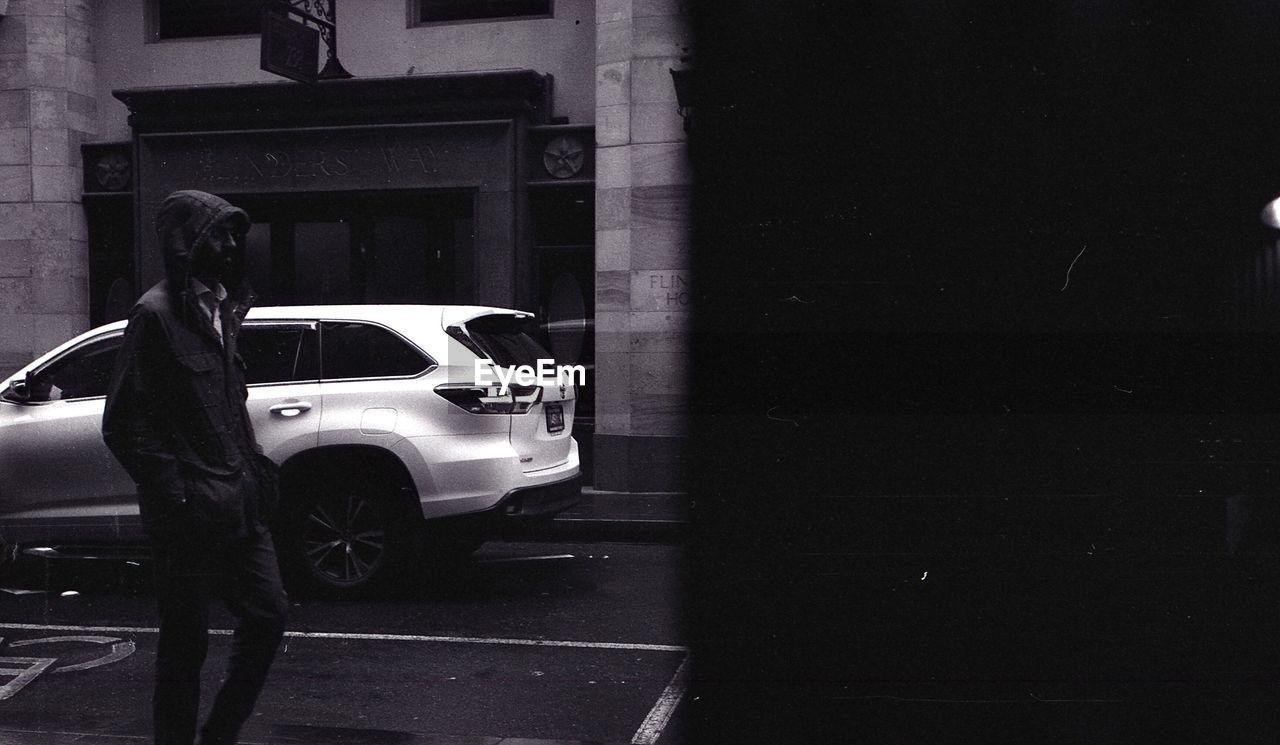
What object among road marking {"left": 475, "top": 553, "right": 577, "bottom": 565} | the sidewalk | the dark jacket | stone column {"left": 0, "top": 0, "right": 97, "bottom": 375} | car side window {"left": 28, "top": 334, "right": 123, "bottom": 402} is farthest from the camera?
stone column {"left": 0, "top": 0, "right": 97, "bottom": 375}

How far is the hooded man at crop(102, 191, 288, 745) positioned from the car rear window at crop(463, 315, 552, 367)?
3.94 m

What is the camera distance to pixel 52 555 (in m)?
8.98

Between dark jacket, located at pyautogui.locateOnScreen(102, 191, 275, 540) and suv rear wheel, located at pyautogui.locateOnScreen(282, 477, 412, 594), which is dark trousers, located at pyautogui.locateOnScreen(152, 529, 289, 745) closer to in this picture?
dark jacket, located at pyautogui.locateOnScreen(102, 191, 275, 540)

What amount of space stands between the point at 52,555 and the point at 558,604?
4045mm

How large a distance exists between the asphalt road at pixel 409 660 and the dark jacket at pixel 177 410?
3.50 feet

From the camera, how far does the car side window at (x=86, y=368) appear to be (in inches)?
312

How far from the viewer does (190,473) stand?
365 cm

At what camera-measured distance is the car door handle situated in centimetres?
763

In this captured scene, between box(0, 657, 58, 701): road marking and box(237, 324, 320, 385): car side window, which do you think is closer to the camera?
box(0, 657, 58, 701): road marking

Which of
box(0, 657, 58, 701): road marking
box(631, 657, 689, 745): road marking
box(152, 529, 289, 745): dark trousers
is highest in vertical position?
box(152, 529, 289, 745): dark trousers

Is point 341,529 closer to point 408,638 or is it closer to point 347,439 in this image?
point 347,439

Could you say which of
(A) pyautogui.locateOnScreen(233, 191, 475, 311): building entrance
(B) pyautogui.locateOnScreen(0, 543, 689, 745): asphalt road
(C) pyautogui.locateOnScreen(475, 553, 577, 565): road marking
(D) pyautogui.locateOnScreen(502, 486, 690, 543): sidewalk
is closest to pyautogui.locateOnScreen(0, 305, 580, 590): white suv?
(B) pyautogui.locateOnScreen(0, 543, 689, 745): asphalt road

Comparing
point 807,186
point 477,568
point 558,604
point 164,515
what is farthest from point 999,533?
point 477,568

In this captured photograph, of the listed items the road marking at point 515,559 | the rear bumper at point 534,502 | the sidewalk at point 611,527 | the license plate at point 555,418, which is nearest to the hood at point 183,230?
the rear bumper at point 534,502
